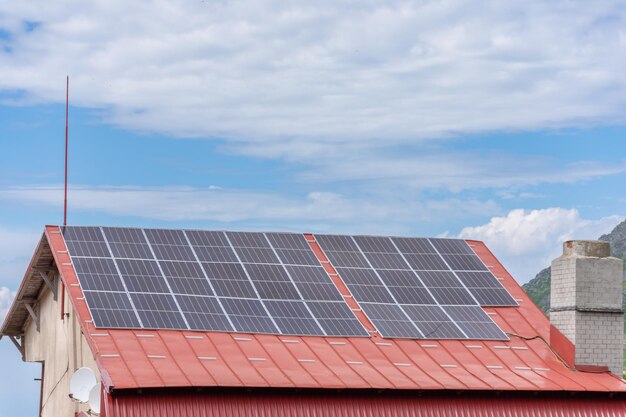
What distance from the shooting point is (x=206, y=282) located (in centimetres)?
2944

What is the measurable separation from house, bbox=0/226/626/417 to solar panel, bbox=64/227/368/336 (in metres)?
0.05

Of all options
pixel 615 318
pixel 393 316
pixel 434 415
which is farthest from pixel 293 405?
pixel 615 318

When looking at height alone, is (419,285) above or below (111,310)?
above

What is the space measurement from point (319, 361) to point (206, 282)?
410 centimetres

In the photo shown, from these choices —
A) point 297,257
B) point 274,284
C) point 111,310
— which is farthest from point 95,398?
point 297,257

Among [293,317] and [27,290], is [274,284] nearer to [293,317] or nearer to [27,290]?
[293,317]

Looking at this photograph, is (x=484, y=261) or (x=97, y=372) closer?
(x=97, y=372)

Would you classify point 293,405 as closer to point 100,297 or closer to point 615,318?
point 100,297

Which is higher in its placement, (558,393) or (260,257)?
(260,257)

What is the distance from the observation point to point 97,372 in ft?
85.8

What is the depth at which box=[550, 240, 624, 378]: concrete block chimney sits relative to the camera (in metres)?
30.6

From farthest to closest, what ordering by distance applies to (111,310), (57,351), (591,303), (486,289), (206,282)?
(486,289) < (57,351) < (591,303) < (206,282) < (111,310)

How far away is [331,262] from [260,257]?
1.98m

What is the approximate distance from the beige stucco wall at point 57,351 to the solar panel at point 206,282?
4.42ft
